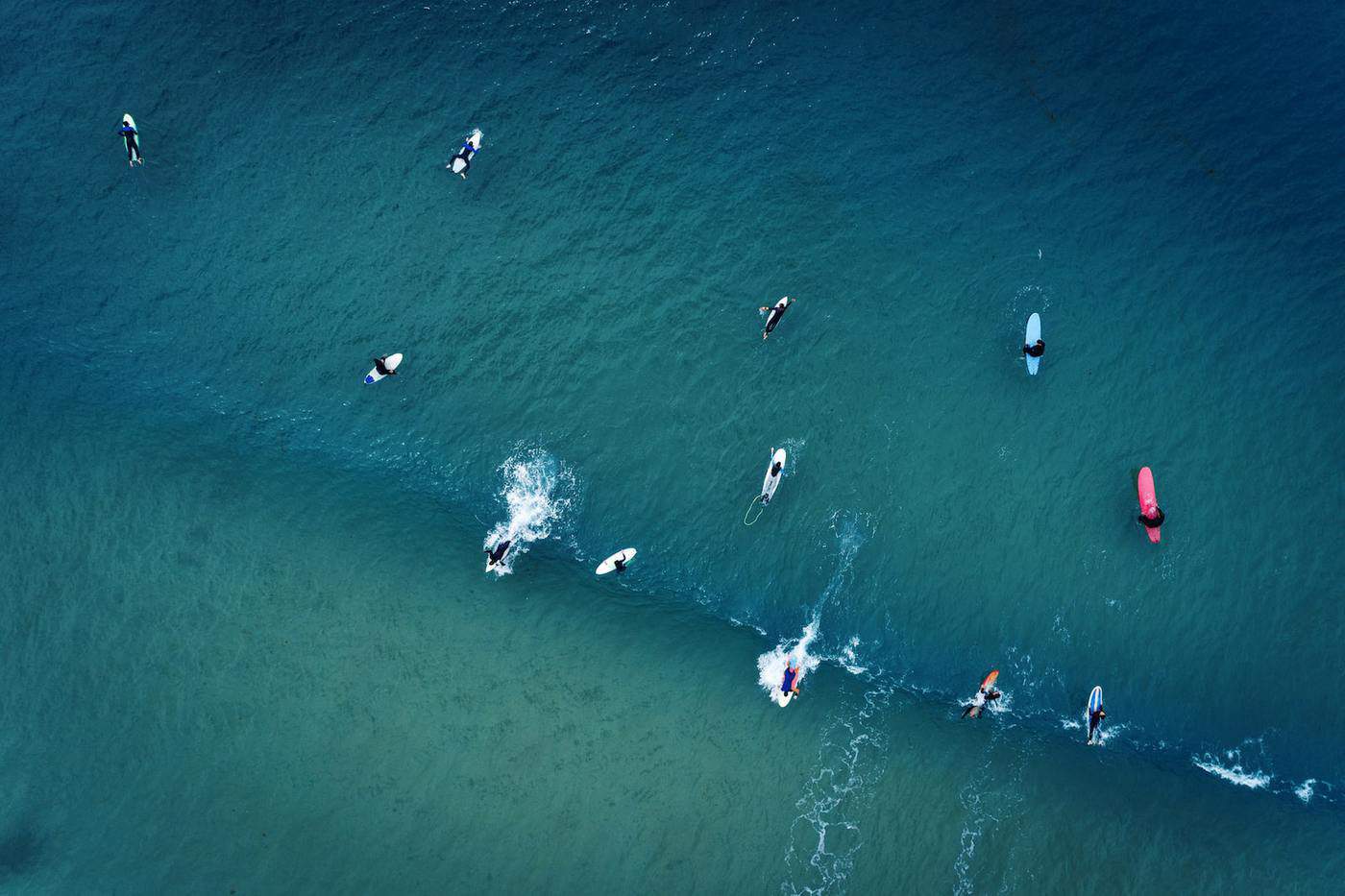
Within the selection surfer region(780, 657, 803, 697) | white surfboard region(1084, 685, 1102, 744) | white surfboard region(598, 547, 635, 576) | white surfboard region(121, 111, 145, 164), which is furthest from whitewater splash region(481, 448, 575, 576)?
white surfboard region(1084, 685, 1102, 744)

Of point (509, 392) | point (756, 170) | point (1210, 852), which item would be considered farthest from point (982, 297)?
point (1210, 852)

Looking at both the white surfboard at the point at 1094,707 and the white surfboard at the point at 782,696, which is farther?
the white surfboard at the point at 1094,707

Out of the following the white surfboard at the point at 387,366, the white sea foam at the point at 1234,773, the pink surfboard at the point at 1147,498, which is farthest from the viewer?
the white surfboard at the point at 387,366

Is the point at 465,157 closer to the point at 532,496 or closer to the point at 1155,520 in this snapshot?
the point at 532,496

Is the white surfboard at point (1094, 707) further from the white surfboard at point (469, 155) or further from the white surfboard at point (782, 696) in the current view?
the white surfboard at point (469, 155)

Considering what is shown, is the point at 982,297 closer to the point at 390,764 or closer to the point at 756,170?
the point at 756,170

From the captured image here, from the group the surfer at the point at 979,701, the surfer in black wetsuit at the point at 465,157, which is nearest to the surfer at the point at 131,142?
the surfer in black wetsuit at the point at 465,157

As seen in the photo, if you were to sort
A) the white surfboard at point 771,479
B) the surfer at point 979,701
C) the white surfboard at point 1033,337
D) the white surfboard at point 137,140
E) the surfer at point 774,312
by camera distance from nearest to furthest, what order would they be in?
the surfer at point 979,701, the white surfboard at point 771,479, the surfer at point 774,312, the white surfboard at point 1033,337, the white surfboard at point 137,140

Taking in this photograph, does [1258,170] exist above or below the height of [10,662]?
above
